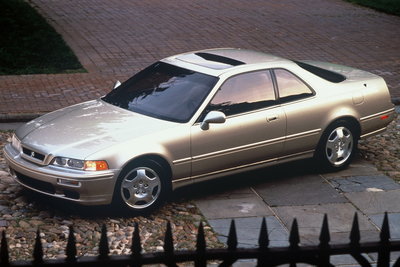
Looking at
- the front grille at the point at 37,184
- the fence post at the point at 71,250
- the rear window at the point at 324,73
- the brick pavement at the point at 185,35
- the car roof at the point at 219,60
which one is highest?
the fence post at the point at 71,250

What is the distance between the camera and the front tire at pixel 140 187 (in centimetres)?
820

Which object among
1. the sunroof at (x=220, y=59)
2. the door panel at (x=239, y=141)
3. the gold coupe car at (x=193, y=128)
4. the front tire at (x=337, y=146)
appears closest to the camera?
the gold coupe car at (x=193, y=128)

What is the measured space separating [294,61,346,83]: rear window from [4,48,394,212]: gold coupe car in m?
0.02

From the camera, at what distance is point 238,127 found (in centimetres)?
898

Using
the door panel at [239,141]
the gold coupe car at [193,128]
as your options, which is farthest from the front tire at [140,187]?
the door panel at [239,141]

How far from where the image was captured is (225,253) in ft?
12.8

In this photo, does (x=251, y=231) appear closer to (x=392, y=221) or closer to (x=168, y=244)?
(x=392, y=221)

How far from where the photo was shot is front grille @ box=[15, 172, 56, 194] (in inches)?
323

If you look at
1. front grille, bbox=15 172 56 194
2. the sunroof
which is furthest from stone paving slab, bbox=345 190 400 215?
front grille, bbox=15 172 56 194

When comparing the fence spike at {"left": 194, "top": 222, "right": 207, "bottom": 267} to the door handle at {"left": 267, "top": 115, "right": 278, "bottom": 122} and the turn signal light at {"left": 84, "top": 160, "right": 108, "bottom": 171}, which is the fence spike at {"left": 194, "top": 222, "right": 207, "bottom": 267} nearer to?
the turn signal light at {"left": 84, "top": 160, "right": 108, "bottom": 171}

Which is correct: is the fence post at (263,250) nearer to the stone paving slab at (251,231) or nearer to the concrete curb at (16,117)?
the stone paving slab at (251,231)

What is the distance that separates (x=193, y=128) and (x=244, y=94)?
0.86 meters

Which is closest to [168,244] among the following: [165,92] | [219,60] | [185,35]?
[165,92]

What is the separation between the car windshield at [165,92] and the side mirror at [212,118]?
0.63ft
